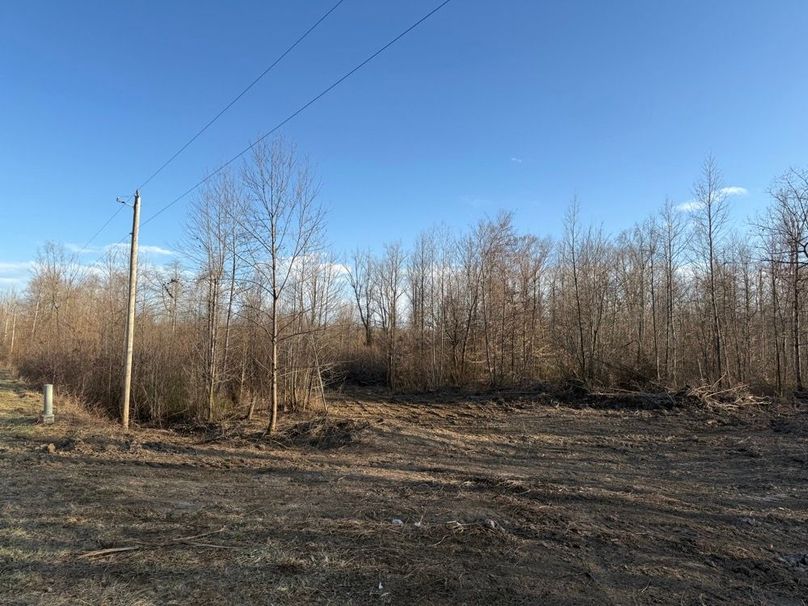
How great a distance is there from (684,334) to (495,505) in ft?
69.1

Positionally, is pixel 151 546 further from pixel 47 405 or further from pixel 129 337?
pixel 47 405

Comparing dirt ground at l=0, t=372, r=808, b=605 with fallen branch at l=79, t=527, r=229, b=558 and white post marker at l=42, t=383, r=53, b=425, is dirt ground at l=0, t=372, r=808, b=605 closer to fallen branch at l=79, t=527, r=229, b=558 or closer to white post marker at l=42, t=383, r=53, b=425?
fallen branch at l=79, t=527, r=229, b=558

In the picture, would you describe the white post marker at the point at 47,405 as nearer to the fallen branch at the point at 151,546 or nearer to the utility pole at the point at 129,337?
the utility pole at the point at 129,337

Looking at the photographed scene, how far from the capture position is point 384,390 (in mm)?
27531

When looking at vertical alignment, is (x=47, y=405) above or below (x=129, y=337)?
below

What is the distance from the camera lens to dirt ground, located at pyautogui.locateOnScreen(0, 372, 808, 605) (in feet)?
13.9

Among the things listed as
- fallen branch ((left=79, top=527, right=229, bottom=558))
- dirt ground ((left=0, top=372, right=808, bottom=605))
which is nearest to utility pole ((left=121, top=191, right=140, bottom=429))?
dirt ground ((left=0, top=372, right=808, bottom=605))

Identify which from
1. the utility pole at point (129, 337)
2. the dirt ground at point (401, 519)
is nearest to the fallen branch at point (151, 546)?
the dirt ground at point (401, 519)

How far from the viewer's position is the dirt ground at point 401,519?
4.24 m

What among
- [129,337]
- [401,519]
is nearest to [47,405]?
[129,337]

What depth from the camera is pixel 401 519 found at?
5.89 m

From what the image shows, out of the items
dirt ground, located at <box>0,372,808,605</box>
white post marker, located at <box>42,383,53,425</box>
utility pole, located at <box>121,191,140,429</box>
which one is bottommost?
dirt ground, located at <box>0,372,808,605</box>

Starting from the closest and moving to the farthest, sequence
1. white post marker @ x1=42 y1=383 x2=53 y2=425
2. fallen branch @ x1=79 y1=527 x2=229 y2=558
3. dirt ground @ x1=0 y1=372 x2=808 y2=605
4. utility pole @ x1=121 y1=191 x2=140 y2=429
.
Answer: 1. dirt ground @ x1=0 y1=372 x2=808 y2=605
2. fallen branch @ x1=79 y1=527 x2=229 y2=558
3. white post marker @ x1=42 y1=383 x2=53 y2=425
4. utility pole @ x1=121 y1=191 x2=140 y2=429

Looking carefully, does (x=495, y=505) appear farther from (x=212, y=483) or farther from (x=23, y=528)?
(x=23, y=528)
